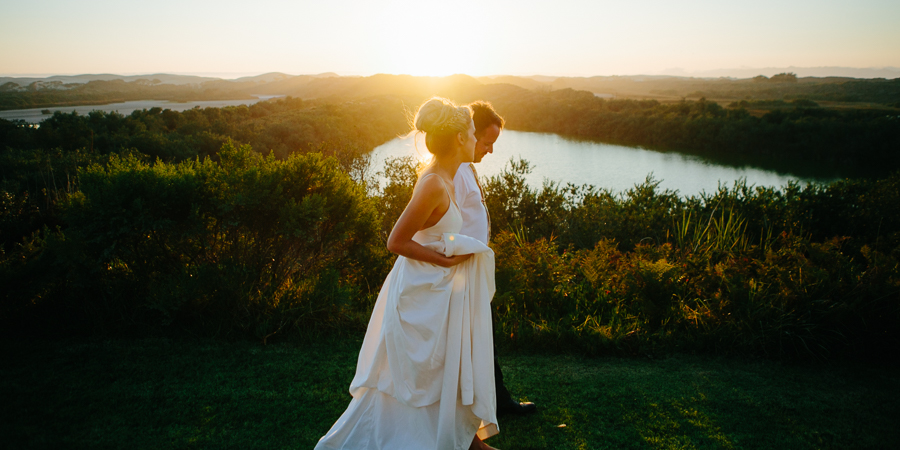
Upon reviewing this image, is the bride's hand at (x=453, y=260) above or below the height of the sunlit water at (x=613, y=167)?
above

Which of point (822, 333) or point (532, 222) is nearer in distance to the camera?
point (822, 333)

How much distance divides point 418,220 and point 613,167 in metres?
23.0

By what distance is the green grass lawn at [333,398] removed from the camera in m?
2.72

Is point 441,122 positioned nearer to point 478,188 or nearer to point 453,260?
point 478,188

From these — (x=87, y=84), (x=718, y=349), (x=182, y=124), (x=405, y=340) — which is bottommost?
(x=718, y=349)

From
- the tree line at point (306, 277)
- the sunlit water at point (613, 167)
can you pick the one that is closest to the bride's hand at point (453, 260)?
the tree line at point (306, 277)

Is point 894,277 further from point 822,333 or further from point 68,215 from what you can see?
point 68,215

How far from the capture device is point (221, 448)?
254 centimetres

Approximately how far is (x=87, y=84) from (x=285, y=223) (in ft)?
63.7

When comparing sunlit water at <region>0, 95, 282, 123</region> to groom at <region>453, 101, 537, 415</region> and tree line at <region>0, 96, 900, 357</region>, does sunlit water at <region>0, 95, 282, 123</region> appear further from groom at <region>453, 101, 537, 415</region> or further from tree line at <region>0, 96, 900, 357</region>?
groom at <region>453, 101, 537, 415</region>

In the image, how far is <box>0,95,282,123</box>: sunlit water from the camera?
488 inches

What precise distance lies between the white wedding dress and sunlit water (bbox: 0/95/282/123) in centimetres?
1486

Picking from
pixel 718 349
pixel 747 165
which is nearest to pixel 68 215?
pixel 718 349

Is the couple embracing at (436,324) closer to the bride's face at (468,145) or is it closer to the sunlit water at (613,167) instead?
the bride's face at (468,145)
